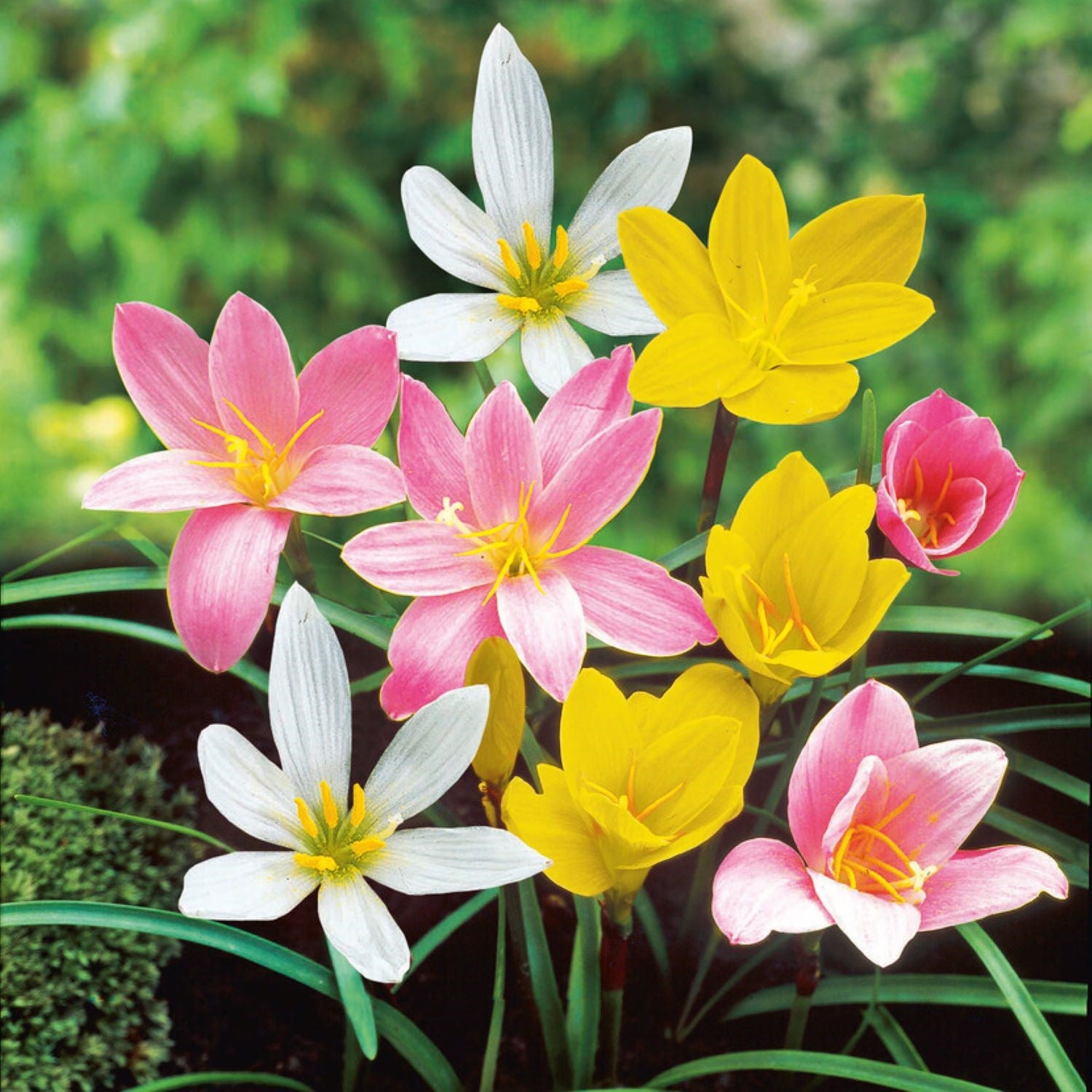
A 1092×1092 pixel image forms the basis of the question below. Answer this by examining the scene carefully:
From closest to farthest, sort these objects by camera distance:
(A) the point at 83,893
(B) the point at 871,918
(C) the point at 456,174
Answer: (B) the point at 871,918 < (A) the point at 83,893 < (C) the point at 456,174

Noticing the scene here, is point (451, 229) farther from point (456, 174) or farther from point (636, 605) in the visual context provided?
point (456, 174)

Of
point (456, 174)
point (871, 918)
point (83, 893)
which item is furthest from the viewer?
point (456, 174)

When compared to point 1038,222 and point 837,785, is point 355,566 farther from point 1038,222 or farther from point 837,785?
point 1038,222

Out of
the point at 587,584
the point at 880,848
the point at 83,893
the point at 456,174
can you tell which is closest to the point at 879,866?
the point at 880,848

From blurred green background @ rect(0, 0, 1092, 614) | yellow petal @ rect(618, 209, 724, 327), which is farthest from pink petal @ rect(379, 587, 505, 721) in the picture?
blurred green background @ rect(0, 0, 1092, 614)

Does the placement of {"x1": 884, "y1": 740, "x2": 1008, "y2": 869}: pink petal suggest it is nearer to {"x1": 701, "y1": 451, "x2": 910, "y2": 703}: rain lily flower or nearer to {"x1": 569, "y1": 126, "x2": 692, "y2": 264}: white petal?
{"x1": 701, "y1": 451, "x2": 910, "y2": 703}: rain lily flower

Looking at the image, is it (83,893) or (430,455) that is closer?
(430,455)
